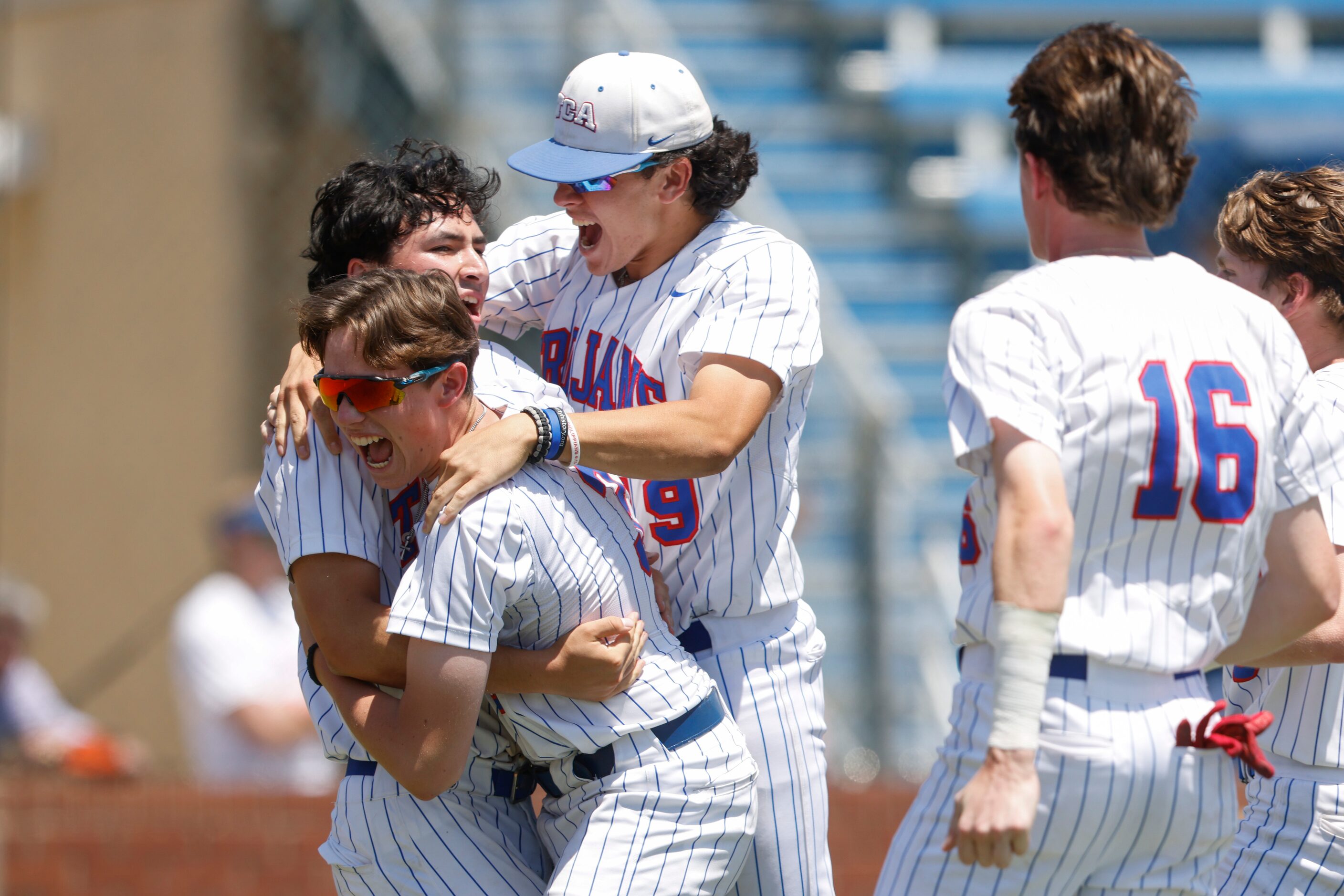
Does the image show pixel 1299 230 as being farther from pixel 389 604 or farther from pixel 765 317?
pixel 389 604

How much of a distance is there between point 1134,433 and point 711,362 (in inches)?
30.2

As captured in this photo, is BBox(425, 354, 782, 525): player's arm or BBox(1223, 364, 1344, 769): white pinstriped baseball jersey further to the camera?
BBox(1223, 364, 1344, 769): white pinstriped baseball jersey

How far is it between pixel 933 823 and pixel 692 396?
31.3 inches

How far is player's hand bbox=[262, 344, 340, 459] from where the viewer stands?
249 cm

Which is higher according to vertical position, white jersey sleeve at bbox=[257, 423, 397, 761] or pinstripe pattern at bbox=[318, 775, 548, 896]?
white jersey sleeve at bbox=[257, 423, 397, 761]

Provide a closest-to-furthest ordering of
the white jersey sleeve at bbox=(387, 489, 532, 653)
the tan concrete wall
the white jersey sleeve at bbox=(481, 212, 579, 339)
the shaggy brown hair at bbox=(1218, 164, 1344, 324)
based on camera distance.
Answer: the white jersey sleeve at bbox=(387, 489, 532, 653) → the shaggy brown hair at bbox=(1218, 164, 1344, 324) → the white jersey sleeve at bbox=(481, 212, 579, 339) → the tan concrete wall

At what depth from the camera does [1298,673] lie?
269 cm

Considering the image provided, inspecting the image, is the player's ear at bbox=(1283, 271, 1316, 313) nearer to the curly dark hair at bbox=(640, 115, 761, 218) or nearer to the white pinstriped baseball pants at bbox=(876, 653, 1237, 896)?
the white pinstriped baseball pants at bbox=(876, 653, 1237, 896)

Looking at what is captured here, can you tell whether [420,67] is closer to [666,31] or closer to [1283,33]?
[666,31]

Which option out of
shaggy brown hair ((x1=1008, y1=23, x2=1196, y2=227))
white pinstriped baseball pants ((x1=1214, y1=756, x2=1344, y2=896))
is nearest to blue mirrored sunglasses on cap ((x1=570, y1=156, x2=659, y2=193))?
shaggy brown hair ((x1=1008, y1=23, x2=1196, y2=227))

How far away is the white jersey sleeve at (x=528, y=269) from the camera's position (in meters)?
3.07

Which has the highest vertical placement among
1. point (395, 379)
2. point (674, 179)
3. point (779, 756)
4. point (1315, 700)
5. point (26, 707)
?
point (674, 179)

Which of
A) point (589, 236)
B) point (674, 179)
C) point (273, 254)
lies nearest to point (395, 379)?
point (589, 236)

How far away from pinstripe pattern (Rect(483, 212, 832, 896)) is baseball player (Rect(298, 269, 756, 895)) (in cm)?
28
